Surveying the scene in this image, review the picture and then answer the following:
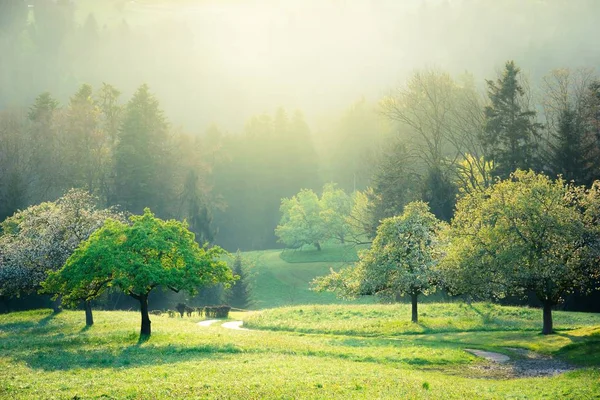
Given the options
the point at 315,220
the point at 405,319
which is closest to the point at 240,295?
the point at 315,220

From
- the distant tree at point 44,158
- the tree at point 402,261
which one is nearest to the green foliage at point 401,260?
the tree at point 402,261

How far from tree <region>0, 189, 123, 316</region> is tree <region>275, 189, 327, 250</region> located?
67894 mm

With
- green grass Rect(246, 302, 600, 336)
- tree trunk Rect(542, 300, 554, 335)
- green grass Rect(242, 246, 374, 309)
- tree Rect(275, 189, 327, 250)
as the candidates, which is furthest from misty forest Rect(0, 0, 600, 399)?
tree Rect(275, 189, 327, 250)

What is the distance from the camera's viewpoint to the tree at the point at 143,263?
37.4 metres

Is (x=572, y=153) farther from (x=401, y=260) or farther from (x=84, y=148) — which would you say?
A: (x=84, y=148)

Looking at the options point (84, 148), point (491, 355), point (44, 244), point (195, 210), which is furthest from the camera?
point (195, 210)

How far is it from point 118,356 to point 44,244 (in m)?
23.1

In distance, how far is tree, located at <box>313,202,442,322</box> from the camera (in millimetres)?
47812

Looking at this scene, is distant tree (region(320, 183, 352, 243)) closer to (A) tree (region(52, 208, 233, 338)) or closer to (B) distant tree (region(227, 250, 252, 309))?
(B) distant tree (region(227, 250, 252, 309))

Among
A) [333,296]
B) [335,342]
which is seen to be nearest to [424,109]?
[333,296]

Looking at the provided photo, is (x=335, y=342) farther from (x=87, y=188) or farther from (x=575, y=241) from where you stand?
(x=87, y=188)

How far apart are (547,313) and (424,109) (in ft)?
139

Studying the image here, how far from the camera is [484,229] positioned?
42.8 metres

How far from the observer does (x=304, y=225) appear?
391 ft
